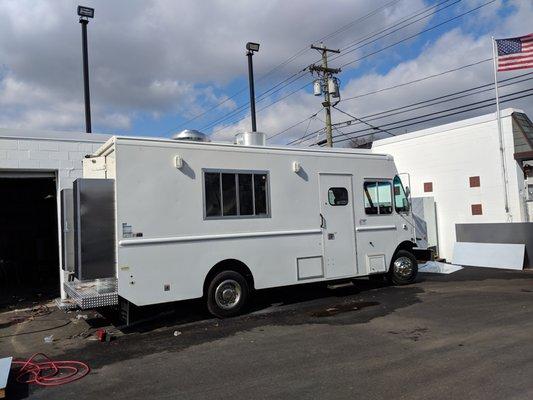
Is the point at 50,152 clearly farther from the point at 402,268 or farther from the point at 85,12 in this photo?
the point at 402,268

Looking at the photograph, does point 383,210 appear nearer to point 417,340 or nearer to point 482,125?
point 417,340

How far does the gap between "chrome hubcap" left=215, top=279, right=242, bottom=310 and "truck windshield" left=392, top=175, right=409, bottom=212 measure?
14.3ft

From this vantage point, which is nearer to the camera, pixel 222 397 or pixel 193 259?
pixel 222 397

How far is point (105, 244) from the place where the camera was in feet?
24.5

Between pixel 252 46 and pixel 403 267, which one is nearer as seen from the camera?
pixel 403 267

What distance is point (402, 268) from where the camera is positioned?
36.7 feet

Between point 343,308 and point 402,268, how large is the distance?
280cm

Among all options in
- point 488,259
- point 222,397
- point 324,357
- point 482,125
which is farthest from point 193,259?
point 482,125

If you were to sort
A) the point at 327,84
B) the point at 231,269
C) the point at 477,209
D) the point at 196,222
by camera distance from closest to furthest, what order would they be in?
the point at 196,222 < the point at 231,269 < the point at 477,209 < the point at 327,84

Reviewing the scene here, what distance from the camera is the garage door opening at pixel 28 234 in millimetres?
17297

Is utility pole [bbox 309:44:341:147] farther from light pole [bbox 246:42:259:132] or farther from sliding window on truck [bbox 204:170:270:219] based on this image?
sliding window on truck [bbox 204:170:270:219]

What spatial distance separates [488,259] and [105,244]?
11.9m

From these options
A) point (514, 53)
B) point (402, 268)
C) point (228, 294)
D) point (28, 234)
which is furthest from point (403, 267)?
point (28, 234)

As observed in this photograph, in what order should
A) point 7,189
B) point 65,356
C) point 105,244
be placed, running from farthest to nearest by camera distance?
point 7,189, point 105,244, point 65,356
